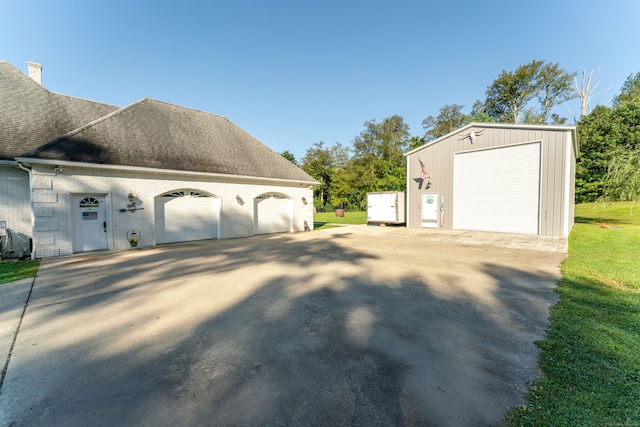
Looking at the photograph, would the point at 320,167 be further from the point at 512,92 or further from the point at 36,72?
the point at 36,72

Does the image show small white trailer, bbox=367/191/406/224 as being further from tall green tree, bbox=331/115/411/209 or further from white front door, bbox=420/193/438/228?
tall green tree, bbox=331/115/411/209

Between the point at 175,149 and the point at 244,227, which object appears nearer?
the point at 175,149

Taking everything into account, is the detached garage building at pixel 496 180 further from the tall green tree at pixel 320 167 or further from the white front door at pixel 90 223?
the tall green tree at pixel 320 167

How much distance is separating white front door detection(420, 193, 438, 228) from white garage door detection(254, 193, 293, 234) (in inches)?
321

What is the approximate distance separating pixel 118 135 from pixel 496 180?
17744 millimetres

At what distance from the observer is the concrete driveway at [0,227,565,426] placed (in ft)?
7.23

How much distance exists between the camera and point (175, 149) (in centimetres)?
1234

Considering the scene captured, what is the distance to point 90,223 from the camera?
971 cm

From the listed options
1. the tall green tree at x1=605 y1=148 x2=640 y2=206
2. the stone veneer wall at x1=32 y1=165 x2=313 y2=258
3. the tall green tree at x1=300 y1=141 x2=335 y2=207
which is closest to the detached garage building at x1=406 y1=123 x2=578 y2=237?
the tall green tree at x1=605 y1=148 x2=640 y2=206

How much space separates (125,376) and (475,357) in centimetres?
359

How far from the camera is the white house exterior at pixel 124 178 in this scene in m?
9.07

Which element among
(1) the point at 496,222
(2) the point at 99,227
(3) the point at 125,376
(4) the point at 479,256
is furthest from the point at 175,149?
(1) the point at 496,222

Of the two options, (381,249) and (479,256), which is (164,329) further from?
(479,256)

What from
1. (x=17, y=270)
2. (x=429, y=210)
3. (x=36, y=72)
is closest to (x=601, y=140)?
(x=429, y=210)
